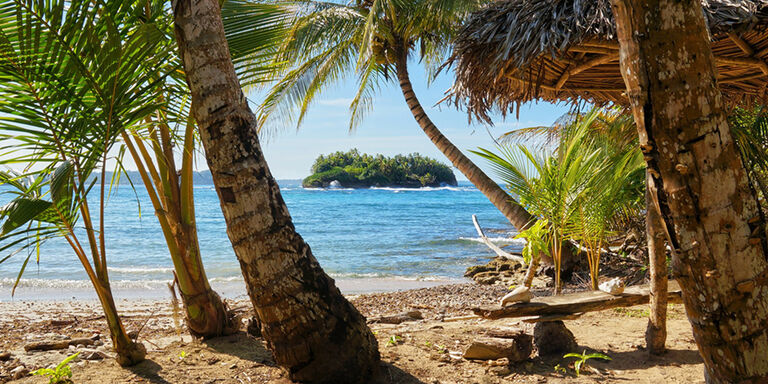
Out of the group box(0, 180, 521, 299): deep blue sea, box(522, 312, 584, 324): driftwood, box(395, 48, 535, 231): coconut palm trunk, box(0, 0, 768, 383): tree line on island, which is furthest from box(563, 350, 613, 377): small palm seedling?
box(395, 48, 535, 231): coconut palm trunk

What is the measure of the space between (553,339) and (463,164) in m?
5.35

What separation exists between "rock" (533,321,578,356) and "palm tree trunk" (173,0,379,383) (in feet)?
5.06

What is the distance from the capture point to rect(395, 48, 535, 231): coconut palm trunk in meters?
7.81

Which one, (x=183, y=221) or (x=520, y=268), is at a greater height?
(x=183, y=221)

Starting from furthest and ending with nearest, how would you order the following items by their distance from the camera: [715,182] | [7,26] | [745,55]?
1. [745,55]
2. [7,26]
3. [715,182]

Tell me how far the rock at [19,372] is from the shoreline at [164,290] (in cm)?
437

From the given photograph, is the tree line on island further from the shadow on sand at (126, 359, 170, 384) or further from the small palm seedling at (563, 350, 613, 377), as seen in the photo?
the small palm seedling at (563, 350, 613, 377)

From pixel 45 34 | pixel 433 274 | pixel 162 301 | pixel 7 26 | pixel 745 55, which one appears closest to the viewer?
pixel 7 26

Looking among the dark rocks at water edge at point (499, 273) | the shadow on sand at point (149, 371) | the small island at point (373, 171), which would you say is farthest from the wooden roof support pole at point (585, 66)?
the small island at point (373, 171)

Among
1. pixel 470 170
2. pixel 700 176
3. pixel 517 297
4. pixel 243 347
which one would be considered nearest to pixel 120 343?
pixel 243 347

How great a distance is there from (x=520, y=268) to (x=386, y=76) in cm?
485

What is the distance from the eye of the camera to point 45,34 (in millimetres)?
2666

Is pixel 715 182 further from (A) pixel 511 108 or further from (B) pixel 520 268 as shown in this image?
(B) pixel 520 268

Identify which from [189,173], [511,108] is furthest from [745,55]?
[189,173]
